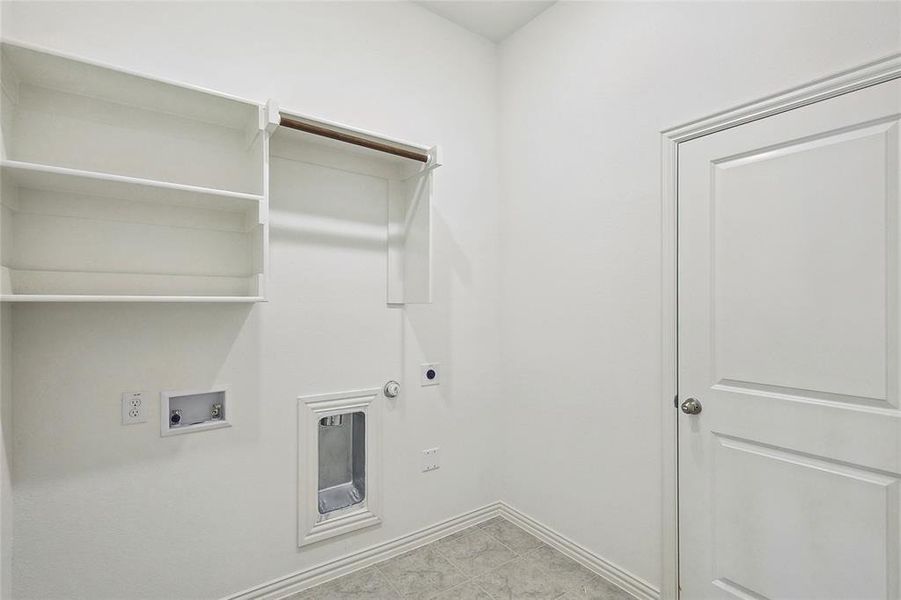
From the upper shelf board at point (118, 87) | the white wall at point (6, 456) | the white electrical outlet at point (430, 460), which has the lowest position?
the white electrical outlet at point (430, 460)

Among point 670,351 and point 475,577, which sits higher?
point 670,351

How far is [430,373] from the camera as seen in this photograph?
241 cm

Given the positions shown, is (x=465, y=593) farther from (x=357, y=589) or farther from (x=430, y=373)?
(x=430, y=373)

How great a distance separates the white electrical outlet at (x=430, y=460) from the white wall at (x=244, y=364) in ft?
0.12

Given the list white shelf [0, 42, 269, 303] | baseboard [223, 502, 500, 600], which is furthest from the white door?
white shelf [0, 42, 269, 303]

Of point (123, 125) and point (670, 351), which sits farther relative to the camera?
point (670, 351)

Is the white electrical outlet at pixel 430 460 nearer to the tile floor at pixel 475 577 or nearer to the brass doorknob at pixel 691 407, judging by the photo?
the tile floor at pixel 475 577

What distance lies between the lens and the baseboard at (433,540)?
1913mm

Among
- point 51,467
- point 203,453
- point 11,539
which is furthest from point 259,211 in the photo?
point 11,539

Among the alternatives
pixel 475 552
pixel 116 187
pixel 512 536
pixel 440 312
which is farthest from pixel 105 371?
pixel 512 536

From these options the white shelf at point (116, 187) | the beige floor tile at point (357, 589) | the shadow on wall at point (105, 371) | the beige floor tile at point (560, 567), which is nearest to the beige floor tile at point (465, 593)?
the beige floor tile at point (357, 589)

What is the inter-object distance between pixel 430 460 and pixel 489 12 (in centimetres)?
241

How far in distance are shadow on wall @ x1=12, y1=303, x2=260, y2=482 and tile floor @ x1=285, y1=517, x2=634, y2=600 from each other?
36.2 inches

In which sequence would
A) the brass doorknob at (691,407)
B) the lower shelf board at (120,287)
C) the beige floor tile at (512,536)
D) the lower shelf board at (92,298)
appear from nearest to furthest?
the lower shelf board at (92,298), the lower shelf board at (120,287), the brass doorknob at (691,407), the beige floor tile at (512,536)
